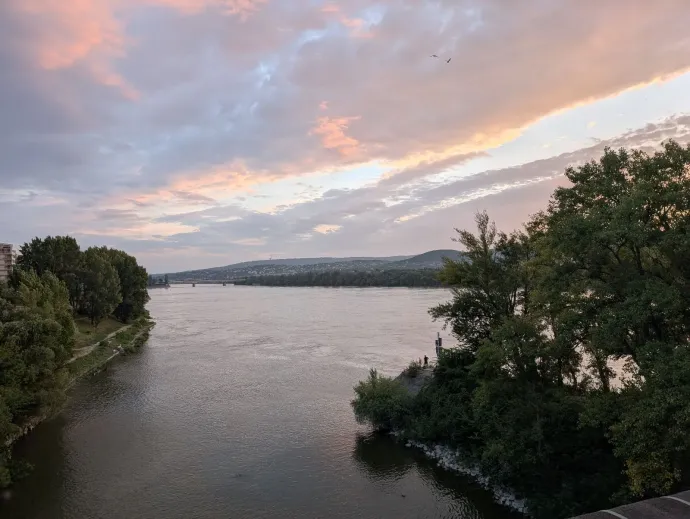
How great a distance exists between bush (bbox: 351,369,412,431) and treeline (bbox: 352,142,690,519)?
84.3 inches

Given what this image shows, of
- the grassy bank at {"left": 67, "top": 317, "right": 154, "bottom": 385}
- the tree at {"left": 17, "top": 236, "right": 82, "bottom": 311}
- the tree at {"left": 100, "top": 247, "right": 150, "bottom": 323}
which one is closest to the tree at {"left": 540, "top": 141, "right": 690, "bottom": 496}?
the grassy bank at {"left": 67, "top": 317, "right": 154, "bottom": 385}

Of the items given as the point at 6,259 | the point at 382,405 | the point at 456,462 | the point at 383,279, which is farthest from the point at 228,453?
the point at 383,279

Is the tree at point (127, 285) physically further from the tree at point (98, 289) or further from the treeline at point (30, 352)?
the treeline at point (30, 352)

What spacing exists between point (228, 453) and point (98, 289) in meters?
43.0

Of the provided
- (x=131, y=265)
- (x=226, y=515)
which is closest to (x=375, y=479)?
(x=226, y=515)

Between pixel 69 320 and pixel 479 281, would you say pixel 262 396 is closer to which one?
pixel 69 320

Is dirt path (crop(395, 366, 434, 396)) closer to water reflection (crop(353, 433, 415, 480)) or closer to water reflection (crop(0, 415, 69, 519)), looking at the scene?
water reflection (crop(353, 433, 415, 480))

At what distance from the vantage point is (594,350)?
17062mm

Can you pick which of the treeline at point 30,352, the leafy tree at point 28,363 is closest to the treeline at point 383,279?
the treeline at point 30,352

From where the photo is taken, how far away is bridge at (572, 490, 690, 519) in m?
7.85

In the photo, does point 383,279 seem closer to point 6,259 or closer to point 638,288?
point 6,259

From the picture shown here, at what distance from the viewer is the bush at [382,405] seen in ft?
87.2

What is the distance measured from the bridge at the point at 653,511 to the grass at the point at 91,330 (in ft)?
164

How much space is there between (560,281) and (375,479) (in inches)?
483
